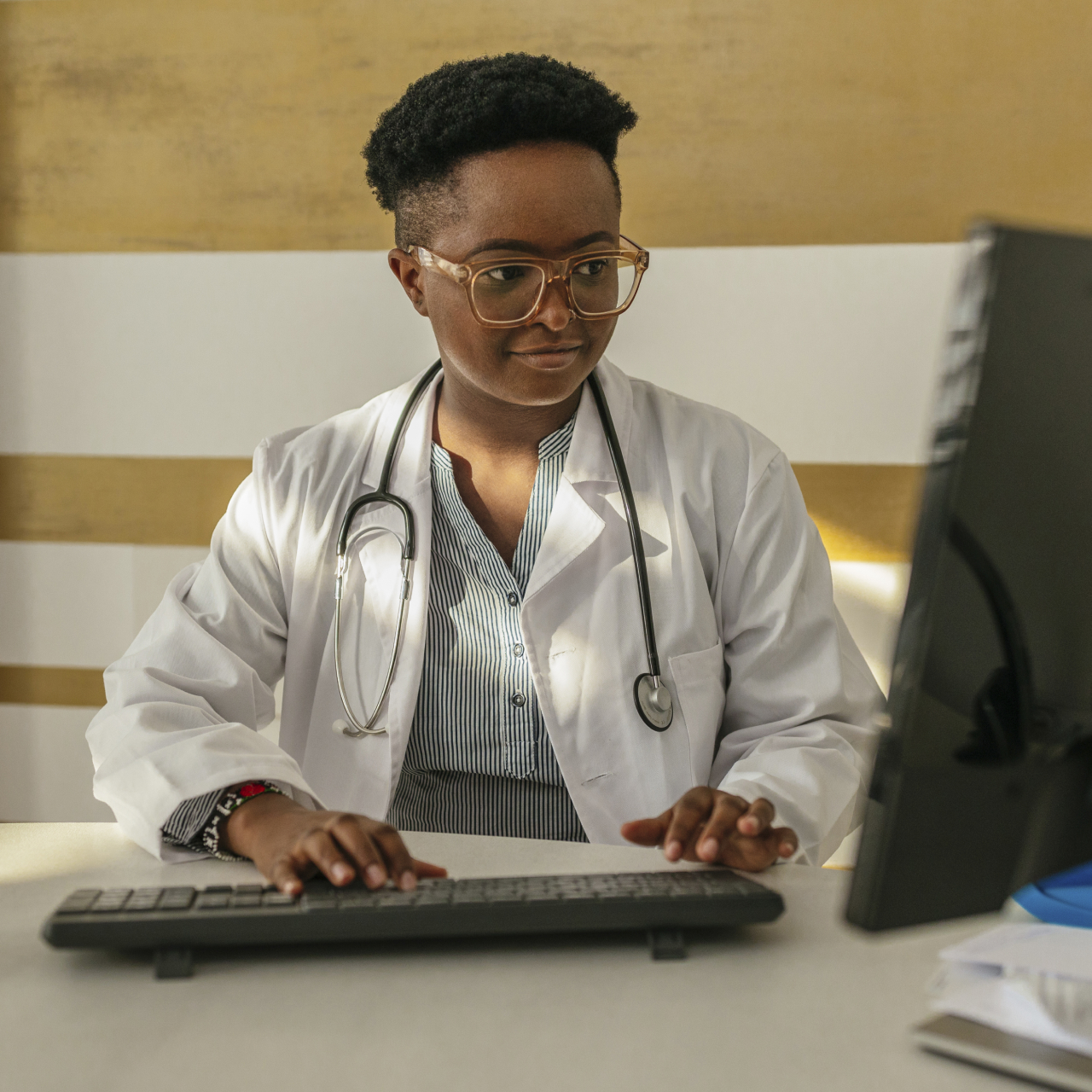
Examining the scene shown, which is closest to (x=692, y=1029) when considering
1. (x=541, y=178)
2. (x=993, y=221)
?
(x=993, y=221)

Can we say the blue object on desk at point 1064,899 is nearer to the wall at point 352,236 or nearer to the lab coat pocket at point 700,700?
the lab coat pocket at point 700,700

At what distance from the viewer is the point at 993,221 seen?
43 centimetres

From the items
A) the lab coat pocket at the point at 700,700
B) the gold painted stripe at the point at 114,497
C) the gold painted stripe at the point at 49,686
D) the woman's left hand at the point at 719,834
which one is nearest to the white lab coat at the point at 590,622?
the lab coat pocket at the point at 700,700

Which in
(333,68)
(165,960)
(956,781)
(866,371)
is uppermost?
(333,68)

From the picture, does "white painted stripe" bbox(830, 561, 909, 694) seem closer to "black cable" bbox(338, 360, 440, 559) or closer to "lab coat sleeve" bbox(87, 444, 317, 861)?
"black cable" bbox(338, 360, 440, 559)

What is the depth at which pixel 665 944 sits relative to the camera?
76cm

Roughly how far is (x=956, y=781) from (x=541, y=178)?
1.09m

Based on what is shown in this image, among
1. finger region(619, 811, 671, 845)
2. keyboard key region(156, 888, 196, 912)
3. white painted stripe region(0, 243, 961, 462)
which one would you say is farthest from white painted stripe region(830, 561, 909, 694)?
keyboard key region(156, 888, 196, 912)

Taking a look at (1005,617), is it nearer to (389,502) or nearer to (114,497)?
(389,502)

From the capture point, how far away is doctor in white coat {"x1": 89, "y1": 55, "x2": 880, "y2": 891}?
1.38 m

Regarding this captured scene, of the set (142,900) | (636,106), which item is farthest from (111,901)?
(636,106)

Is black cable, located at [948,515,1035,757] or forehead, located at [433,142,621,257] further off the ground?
forehead, located at [433,142,621,257]

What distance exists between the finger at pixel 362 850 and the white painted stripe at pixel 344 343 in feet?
4.85

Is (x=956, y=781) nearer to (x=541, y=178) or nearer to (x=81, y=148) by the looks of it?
(x=541, y=178)
